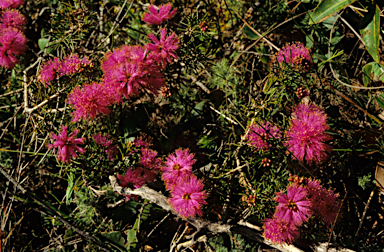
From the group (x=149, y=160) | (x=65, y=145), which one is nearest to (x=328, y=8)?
(x=149, y=160)

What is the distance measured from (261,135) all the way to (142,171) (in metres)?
0.91

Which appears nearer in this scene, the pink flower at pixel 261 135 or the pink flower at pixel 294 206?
the pink flower at pixel 294 206

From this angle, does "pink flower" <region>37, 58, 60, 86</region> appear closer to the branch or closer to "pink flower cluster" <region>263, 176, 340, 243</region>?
the branch

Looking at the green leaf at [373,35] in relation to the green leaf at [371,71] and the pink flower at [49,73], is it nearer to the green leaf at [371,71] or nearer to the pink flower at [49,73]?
the green leaf at [371,71]

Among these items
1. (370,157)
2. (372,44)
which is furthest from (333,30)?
(370,157)

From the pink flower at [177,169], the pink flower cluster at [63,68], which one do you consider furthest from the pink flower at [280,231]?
the pink flower cluster at [63,68]

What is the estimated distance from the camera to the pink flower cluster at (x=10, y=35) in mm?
2283

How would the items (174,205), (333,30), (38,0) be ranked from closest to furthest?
1. (174,205)
2. (333,30)
3. (38,0)

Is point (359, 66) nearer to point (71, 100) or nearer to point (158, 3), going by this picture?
point (158, 3)

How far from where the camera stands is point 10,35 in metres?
2.34

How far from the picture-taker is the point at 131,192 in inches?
76.1

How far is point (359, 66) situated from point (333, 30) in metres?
0.39

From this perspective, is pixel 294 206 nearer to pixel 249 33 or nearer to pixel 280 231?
pixel 280 231

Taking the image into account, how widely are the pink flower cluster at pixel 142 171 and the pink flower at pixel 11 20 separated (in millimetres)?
1672
